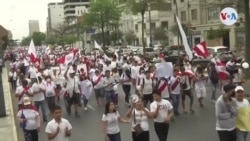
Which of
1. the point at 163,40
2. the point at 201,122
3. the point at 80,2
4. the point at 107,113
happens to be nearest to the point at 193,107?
the point at 201,122

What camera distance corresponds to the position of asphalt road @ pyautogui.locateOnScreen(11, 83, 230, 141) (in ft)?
40.7

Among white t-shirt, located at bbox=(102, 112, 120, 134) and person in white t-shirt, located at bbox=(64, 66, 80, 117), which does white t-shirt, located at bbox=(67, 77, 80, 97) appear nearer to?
person in white t-shirt, located at bbox=(64, 66, 80, 117)

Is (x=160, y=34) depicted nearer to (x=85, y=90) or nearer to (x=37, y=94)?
(x=85, y=90)

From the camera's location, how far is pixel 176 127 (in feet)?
44.8

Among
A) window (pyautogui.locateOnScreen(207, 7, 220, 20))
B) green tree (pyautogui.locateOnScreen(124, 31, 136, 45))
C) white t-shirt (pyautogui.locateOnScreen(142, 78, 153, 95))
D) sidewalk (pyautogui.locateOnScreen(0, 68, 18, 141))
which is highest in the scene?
window (pyautogui.locateOnScreen(207, 7, 220, 20))

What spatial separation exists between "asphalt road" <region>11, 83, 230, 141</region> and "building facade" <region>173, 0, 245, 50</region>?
39.4 meters

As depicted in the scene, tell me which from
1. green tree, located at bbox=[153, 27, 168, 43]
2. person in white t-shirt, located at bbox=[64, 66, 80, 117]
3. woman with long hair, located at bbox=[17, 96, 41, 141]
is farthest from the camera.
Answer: green tree, located at bbox=[153, 27, 168, 43]

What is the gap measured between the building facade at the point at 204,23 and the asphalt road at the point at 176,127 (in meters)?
39.4

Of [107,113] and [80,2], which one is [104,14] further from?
[80,2]

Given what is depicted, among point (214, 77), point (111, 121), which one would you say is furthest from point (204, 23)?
point (111, 121)

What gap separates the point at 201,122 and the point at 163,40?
60.3m

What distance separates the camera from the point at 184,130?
13094mm

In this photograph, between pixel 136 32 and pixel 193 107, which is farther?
pixel 136 32

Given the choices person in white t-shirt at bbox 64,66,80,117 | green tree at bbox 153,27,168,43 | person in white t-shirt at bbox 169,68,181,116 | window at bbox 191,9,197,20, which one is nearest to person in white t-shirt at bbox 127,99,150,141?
person in white t-shirt at bbox 169,68,181,116
